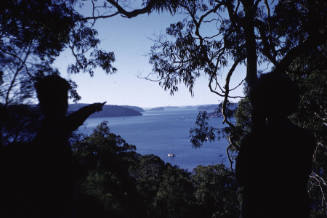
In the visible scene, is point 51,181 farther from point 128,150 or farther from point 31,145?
point 128,150

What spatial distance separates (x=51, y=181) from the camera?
1173mm

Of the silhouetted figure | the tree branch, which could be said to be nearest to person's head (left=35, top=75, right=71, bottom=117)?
the silhouetted figure

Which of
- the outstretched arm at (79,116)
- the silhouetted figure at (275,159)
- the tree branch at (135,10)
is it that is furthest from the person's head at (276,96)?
the tree branch at (135,10)

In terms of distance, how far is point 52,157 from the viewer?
120 cm

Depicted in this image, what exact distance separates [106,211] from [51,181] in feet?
36.1

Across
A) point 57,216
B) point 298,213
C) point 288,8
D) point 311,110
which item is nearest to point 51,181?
point 57,216

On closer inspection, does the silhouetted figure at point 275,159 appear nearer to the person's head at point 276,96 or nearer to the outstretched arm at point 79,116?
the person's head at point 276,96

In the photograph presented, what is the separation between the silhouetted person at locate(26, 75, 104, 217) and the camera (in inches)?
46.2

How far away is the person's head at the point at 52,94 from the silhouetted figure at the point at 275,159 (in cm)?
108

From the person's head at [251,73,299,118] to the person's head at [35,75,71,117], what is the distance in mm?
1138

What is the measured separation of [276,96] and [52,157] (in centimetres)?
129

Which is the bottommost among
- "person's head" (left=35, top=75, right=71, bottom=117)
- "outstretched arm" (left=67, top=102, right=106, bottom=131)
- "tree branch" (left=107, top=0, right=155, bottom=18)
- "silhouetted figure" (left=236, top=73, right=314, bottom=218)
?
"silhouetted figure" (left=236, top=73, right=314, bottom=218)

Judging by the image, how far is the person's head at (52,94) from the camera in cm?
125

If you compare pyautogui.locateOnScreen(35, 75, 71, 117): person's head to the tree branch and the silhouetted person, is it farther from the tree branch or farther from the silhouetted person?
the tree branch
